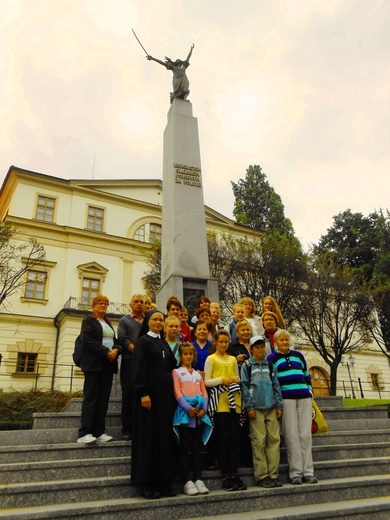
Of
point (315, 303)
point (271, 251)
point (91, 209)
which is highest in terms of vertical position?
point (91, 209)

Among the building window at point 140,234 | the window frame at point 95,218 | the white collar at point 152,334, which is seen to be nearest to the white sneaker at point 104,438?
the white collar at point 152,334

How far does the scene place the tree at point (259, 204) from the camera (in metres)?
38.9

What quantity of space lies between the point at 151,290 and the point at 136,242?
684 centimetres

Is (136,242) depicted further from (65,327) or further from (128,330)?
(128,330)

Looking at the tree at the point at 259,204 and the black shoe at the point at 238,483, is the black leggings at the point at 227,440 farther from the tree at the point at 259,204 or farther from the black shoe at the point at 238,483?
the tree at the point at 259,204

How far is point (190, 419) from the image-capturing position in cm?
424

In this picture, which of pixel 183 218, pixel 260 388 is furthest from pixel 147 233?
pixel 260 388

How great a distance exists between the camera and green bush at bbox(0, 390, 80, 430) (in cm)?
834

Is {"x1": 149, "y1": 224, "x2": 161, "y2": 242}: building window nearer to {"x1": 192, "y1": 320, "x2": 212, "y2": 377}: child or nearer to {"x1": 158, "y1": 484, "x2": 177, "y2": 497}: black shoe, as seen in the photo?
{"x1": 192, "y1": 320, "x2": 212, "y2": 377}: child

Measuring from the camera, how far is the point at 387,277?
111 ft

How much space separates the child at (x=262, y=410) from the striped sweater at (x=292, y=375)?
0.50 ft

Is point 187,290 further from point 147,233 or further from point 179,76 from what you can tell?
point 147,233

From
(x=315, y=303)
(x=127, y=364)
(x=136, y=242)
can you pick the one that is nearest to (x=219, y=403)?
(x=127, y=364)

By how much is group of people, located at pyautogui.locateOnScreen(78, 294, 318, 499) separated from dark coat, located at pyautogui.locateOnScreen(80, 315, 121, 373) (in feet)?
0.04
